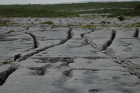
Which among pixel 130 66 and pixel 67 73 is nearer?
pixel 67 73

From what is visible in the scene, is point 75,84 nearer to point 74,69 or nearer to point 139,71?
point 74,69

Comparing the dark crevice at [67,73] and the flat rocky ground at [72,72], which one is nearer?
the flat rocky ground at [72,72]

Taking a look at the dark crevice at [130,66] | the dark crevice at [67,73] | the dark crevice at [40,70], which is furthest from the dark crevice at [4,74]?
the dark crevice at [130,66]

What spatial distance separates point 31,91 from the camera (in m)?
1.36

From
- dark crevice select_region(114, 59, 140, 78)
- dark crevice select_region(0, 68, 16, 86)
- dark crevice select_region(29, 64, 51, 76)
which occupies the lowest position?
dark crevice select_region(0, 68, 16, 86)

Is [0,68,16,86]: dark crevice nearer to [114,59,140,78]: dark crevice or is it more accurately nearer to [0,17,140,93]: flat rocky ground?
[0,17,140,93]: flat rocky ground

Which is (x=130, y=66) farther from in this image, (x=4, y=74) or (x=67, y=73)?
(x=4, y=74)

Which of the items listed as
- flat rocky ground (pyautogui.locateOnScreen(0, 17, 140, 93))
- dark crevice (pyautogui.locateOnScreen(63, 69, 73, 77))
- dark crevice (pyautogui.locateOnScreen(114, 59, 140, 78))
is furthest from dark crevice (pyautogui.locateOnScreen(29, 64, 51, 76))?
dark crevice (pyautogui.locateOnScreen(114, 59, 140, 78))

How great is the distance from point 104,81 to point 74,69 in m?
0.41

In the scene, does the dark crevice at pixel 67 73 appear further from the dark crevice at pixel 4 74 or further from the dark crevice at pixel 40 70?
the dark crevice at pixel 4 74

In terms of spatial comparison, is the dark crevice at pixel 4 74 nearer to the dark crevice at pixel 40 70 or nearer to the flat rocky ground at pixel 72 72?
the flat rocky ground at pixel 72 72

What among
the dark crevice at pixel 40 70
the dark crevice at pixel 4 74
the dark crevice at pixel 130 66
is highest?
the dark crevice at pixel 130 66

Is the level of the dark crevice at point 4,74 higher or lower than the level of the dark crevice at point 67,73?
lower

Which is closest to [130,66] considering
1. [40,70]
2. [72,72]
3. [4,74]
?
[72,72]
